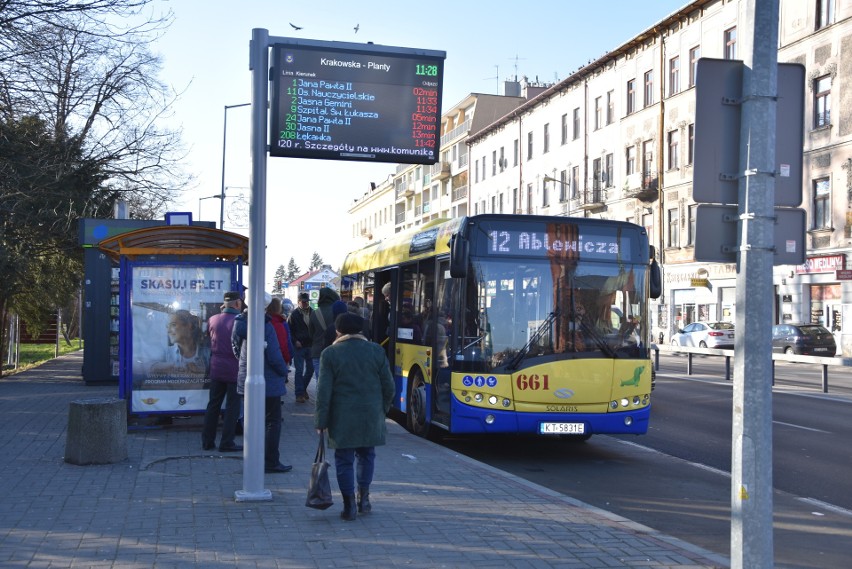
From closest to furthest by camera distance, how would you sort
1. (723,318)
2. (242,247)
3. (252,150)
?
(252,150), (242,247), (723,318)

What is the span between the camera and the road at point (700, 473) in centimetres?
810

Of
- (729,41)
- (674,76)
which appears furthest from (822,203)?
(674,76)

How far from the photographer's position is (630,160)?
52500 millimetres

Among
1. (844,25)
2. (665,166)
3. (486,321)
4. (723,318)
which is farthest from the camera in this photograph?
(665,166)

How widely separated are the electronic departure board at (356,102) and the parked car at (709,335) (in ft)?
105

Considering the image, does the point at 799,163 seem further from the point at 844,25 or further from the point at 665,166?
the point at 665,166

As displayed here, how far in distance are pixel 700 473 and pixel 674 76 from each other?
4026 cm

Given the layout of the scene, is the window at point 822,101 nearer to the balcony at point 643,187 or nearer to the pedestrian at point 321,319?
the balcony at point 643,187

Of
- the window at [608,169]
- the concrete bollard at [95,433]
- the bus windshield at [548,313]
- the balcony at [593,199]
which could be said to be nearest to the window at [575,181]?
the balcony at [593,199]

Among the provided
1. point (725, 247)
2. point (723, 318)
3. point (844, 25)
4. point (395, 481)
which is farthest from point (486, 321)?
point (723, 318)

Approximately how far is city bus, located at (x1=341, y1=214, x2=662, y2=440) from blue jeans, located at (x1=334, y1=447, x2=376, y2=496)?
3861 mm

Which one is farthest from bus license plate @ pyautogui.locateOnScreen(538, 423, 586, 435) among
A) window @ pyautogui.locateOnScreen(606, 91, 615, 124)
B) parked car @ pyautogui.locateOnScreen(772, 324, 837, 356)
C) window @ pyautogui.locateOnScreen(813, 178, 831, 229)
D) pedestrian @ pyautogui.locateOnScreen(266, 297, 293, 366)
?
window @ pyautogui.locateOnScreen(606, 91, 615, 124)

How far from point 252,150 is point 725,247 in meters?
4.45

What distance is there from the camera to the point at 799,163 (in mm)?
5555
